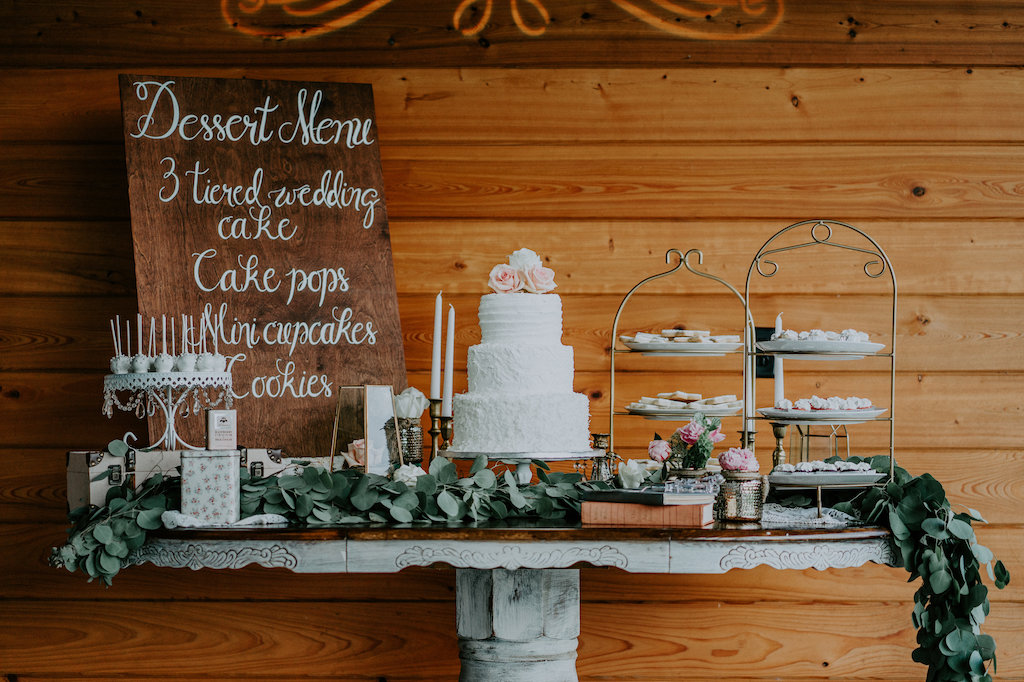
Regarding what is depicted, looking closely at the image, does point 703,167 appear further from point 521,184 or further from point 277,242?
point 277,242

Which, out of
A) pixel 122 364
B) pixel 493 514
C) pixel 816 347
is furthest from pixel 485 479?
pixel 122 364

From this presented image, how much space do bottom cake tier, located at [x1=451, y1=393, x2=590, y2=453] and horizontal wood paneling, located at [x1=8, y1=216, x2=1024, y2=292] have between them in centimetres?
67

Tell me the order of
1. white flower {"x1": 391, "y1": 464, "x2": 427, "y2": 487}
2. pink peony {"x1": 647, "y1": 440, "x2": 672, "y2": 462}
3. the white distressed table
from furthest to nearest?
pink peony {"x1": 647, "y1": 440, "x2": 672, "y2": 462}, white flower {"x1": 391, "y1": 464, "x2": 427, "y2": 487}, the white distressed table

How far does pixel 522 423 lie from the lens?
6.72ft

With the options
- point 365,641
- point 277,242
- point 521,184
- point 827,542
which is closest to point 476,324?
point 521,184

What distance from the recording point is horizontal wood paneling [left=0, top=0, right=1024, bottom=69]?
2.71 metres

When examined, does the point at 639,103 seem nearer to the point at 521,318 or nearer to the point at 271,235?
the point at 521,318

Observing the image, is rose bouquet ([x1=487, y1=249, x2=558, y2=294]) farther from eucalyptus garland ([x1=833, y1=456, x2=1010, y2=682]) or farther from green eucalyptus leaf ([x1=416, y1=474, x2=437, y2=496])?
eucalyptus garland ([x1=833, y1=456, x2=1010, y2=682])

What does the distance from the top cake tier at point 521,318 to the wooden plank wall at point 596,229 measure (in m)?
0.58

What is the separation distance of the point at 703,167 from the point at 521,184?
0.56 m

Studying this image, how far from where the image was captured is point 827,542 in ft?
5.78

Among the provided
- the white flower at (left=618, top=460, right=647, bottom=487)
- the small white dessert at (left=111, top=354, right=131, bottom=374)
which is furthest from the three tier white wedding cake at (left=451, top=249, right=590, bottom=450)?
the small white dessert at (left=111, top=354, right=131, bottom=374)

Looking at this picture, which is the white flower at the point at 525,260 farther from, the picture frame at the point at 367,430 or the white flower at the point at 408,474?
the white flower at the point at 408,474

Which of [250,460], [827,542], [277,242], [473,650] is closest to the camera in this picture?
[827,542]
